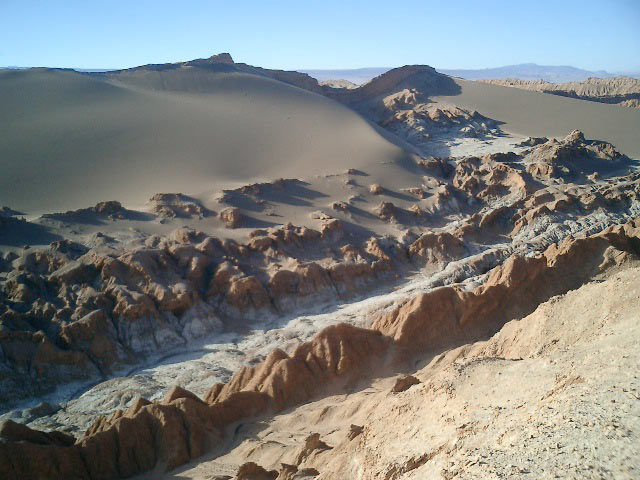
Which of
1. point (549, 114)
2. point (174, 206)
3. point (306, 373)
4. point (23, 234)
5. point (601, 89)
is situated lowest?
point (306, 373)

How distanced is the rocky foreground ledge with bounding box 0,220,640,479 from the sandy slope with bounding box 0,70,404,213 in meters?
20.3

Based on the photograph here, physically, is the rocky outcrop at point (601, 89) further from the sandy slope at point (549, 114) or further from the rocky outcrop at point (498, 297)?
the rocky outcrop at point (498, 297)

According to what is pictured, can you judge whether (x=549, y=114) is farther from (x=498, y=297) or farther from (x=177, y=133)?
(x=498, y=297)

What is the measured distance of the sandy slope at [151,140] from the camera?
123ft

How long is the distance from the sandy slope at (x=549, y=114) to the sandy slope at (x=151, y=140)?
1917 cm

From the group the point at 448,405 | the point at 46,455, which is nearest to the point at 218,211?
the point at 46,455

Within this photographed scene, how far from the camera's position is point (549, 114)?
6569 centimetres

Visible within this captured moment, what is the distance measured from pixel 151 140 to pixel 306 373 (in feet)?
102

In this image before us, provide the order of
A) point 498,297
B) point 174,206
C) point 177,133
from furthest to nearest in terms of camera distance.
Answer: point 177,133 < point 174,206 < point 498,297

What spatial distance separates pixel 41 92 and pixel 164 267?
32015mm

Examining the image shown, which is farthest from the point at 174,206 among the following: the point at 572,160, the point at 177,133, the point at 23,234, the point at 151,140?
the point at 572,160

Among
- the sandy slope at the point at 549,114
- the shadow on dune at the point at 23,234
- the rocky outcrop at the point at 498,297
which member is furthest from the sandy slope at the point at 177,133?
the rocky outcrop at the point at 498,297

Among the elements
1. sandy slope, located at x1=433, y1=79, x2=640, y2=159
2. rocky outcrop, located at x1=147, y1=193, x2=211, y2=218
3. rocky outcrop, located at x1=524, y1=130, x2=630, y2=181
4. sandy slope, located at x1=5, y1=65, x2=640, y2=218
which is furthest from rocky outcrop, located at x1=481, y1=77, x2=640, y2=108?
rocky outcrop, located at x1=147, y1=193, x2=211, y2=218

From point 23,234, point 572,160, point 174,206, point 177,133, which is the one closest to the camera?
point 23,234
